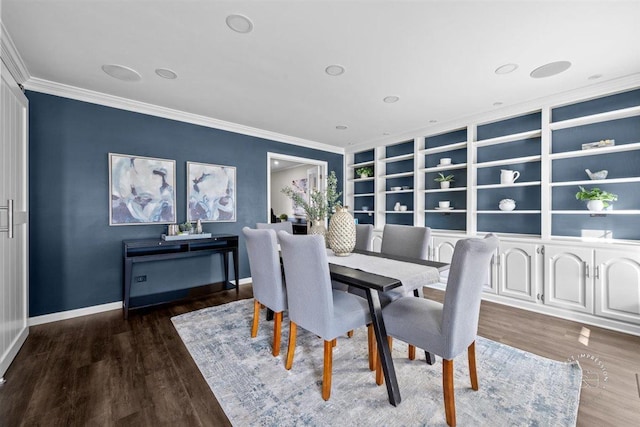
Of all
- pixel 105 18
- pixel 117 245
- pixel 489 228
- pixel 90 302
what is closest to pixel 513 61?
pixel 489 228

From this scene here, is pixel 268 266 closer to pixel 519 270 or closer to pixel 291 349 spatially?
pixel 291 349

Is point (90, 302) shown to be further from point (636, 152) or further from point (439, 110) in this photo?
point (636, 152)

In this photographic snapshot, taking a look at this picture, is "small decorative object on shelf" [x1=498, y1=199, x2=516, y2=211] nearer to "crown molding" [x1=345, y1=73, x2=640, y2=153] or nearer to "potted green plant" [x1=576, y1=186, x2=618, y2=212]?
"potted green plant" [x1=576, y1=186, x2=618, y2=212]

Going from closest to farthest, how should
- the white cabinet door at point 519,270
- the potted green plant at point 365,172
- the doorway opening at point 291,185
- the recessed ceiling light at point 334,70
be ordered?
1. the recessed ceiling light at point 334,70
2. the white cabinet door at point 519,270
3. the potted green plant at point 365,172
4. the doorway opening at point 291,185

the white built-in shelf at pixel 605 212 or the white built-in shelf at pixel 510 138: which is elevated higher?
the white built-in shelf at pixel 510 138

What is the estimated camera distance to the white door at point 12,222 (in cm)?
191

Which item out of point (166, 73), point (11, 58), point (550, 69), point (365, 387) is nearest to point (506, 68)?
point (550, 69)

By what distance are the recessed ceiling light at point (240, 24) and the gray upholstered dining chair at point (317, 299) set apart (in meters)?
1.53

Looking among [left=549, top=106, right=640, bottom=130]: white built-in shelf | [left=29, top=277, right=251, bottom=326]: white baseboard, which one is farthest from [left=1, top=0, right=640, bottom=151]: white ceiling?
[left=29, top=277, right=251, bottom=326]: white baseboard

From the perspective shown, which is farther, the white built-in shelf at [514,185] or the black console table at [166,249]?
the white built-in shelf at [514,185]

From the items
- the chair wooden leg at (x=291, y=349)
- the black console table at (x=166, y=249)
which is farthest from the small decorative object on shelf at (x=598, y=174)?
the black console table at (x=166, y=249)

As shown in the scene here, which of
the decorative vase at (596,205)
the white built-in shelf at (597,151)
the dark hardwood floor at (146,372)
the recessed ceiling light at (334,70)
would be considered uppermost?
the recessed ceiling light at (334,70)

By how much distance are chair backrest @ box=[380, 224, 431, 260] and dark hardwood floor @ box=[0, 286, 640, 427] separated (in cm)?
103

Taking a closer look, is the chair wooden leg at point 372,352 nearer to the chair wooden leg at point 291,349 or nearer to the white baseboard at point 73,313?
the chair wooden leg at point 291,349
